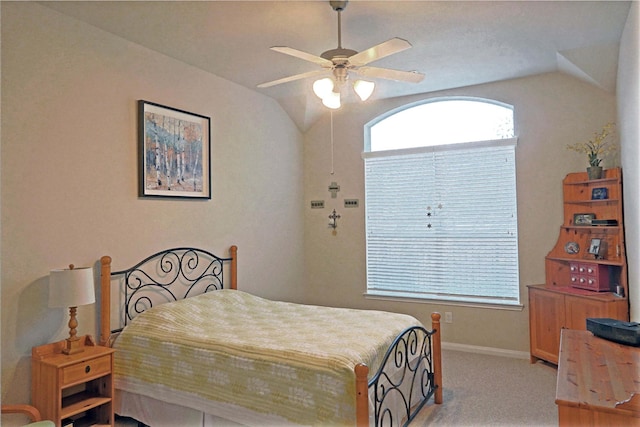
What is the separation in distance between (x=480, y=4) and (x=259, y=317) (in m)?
2.80

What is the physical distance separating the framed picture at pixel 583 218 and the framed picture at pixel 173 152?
3.48 meters

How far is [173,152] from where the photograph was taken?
364 centimetres

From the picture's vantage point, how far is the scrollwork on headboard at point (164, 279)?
9.90 feet

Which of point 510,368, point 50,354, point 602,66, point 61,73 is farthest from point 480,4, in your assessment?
point 50,354

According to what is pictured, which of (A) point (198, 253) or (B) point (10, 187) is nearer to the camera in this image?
(B) point (10, 187)

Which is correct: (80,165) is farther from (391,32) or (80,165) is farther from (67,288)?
(391,32)

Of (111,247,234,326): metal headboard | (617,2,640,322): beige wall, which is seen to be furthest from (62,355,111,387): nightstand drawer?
(617,2,640,322): beige wall

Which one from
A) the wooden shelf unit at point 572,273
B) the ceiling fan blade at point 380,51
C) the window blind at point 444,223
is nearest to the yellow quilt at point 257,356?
the wooden shelf unit at point 572,273

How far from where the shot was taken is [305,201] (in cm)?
547

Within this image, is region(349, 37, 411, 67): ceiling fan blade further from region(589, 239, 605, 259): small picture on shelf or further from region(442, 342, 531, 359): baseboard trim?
region(442, 342, 531, 359): baseboard trim

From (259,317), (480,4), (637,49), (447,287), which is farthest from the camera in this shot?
(447,287)

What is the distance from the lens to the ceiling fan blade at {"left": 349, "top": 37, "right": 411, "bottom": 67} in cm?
228

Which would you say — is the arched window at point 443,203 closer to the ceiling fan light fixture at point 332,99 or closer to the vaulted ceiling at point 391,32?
the vaulted ceiling at point 391,32

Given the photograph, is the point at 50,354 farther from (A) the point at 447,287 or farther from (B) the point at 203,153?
(A) the point at 447,287
